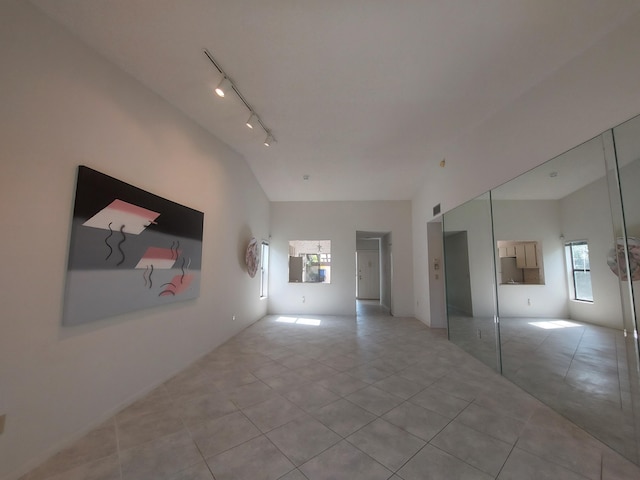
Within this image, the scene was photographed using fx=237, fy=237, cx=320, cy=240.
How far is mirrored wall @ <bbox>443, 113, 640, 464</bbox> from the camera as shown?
180cm

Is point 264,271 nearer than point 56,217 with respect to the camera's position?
No

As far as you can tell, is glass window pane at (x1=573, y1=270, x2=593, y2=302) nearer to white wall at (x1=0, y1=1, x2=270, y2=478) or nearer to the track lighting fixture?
the track lighting fixture

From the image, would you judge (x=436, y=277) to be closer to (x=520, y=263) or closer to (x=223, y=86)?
(x=520, y=263)

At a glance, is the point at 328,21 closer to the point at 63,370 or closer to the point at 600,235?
the point at 600,235

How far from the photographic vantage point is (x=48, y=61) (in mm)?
1742

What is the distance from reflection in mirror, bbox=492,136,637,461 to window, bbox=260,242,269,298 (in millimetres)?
5142

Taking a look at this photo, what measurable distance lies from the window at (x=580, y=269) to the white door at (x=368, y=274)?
8.04m

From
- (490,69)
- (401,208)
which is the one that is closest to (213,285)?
(490,69)

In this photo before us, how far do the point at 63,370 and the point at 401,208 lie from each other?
6.75 metres

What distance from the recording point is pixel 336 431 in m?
1.96

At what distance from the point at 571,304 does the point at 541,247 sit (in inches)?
24.8

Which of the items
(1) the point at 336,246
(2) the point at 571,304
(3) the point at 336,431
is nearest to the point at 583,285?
(2) the point at 571,304

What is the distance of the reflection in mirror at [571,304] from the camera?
6.33 feet

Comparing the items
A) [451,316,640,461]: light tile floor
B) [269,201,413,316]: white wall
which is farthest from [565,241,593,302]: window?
[269,201,413,316]: white wall
